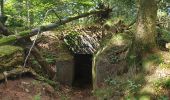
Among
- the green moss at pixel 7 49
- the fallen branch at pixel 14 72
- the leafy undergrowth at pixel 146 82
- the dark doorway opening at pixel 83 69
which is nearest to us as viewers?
the leafy undergrowth at pixel 146 82

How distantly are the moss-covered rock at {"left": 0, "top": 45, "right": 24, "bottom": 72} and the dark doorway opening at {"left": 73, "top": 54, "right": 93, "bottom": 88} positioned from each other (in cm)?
427

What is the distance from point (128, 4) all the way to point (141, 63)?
7.10 metres

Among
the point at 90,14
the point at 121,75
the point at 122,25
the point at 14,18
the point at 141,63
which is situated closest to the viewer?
the point at 141,63

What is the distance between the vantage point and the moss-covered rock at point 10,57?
9773mm

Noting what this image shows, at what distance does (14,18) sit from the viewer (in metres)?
19.9

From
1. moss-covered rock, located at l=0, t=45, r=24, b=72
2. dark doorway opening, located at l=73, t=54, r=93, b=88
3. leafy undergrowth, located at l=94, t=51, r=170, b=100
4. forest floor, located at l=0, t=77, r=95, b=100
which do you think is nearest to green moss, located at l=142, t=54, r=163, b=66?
leafy undergrowth, located at l=94, t=51, r=170, b=100

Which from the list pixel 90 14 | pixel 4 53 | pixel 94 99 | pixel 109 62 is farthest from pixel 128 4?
pixel 4 53

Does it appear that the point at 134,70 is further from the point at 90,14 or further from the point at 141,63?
the point at 90,14

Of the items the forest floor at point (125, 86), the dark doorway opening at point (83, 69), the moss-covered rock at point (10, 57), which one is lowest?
the dark doorway opening at point (83, 69)

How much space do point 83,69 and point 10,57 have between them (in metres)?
5.52

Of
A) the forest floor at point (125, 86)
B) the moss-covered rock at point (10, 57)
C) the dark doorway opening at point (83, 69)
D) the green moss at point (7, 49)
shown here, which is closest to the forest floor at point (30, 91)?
the forest floor at point (125, 86)

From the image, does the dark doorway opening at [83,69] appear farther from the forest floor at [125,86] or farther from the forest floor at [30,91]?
the forest floor at [125,86]

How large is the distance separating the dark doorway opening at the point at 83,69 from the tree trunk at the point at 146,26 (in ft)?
18.8

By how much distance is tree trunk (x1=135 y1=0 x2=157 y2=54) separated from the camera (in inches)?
355
